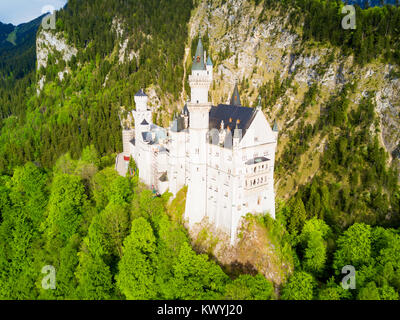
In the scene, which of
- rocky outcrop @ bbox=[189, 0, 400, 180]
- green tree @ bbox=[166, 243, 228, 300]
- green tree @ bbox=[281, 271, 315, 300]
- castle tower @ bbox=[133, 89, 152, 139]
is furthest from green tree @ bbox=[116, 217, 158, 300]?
rocky outcrop @ bbox=[189, 0, 400, 180]

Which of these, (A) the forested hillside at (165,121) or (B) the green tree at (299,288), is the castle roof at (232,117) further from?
(B) the green tree at (299,288)

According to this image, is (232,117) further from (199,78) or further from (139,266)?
(139,266)

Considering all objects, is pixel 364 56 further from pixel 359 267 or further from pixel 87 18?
pixel 87 18

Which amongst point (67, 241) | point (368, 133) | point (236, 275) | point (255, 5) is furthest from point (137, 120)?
point (255, 5)

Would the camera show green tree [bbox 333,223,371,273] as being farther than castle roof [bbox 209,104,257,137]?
No

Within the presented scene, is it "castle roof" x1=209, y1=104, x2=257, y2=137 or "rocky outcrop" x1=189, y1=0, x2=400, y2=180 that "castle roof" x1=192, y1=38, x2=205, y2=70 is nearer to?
"castle roof" x1=209, y1=104, x2=257, y2=137

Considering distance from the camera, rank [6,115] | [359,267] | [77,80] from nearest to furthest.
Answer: [359,267] → [77,80] → [6,115]
